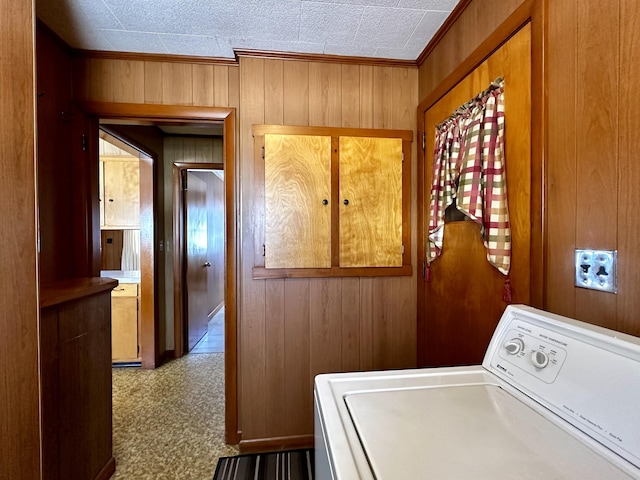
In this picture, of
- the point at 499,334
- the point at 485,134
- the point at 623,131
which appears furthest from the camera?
the point at 485,134

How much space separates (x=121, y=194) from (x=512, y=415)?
3.70 meters

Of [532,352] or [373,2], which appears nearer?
[532,352]

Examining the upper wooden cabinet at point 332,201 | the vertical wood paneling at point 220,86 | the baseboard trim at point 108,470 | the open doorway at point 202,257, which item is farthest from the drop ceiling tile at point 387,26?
the baseboard trim at point 108,470

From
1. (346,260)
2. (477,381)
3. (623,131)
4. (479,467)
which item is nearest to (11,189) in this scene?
(479,467)

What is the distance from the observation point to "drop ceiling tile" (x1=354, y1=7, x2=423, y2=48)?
1.52 metres

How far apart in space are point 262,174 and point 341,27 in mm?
907

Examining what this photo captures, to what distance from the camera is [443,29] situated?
5.29ft

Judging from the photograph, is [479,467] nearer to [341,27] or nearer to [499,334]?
[499,334]

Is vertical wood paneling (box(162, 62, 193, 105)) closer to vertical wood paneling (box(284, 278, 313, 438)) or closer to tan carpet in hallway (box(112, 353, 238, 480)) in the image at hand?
vertical wood paneling (box(284, 278, 313, 438))

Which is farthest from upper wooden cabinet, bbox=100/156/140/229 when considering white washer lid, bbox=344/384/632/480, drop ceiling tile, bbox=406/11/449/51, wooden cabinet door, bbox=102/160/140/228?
white washer lid, bbox=344/384/632/480

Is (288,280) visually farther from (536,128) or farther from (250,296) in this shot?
(536,128)

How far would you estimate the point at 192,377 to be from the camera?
111 inches

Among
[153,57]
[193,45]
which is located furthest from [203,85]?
[153,57]

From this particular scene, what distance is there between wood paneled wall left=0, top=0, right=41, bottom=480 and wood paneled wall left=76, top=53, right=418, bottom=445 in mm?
1044
